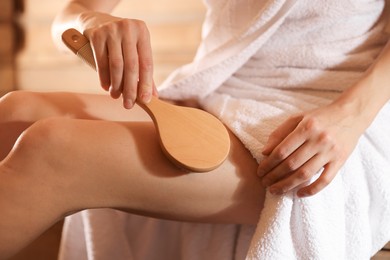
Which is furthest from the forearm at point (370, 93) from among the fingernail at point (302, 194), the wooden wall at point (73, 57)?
the wooden wall at point (73, 57)

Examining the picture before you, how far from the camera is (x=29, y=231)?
496 millimetres

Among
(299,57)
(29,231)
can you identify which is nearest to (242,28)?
(299,57)

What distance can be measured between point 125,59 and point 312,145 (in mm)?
222

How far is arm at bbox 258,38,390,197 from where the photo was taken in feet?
1.76

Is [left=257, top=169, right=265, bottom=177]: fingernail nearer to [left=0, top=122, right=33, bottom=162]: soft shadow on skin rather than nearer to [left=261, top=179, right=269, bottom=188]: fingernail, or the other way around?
[left=261, top=179, right=269, bottom=188]: fingernail

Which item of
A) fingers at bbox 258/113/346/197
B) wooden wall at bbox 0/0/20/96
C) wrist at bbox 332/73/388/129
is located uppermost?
wrist at bbox 332/73/388/129

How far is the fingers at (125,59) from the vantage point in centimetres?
54

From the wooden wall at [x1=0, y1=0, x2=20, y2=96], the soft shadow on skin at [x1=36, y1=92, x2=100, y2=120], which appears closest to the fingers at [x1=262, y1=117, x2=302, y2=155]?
the soft shadow on skin at [x1=36, y1=92, x2=100, y2=120]

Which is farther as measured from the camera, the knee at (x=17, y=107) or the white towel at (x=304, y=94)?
the knee at (x=17, y=107)

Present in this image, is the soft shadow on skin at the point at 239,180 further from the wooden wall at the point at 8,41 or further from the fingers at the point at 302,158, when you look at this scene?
the wooden wall at the point at 8,41

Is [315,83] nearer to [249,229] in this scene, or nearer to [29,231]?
[249,229]

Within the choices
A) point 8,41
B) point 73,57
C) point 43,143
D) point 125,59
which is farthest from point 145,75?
point 8,41

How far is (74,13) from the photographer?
2.42 feet

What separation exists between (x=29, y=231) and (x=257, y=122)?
0.29 meters
